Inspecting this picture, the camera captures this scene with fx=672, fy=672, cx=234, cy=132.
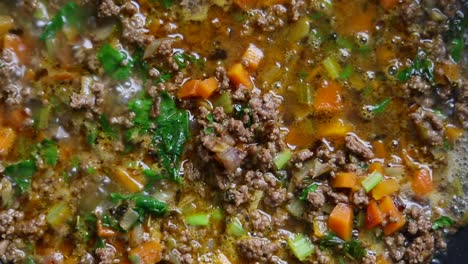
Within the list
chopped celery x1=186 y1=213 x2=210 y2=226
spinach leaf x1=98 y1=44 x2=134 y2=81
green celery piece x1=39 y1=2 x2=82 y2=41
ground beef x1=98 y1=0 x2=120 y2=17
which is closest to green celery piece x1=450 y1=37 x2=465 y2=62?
chopped celery x1=186 y1=213 x2=210 y2=226

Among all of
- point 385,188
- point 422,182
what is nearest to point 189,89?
point 385,188

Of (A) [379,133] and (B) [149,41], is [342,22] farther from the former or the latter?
(B) [149,41]

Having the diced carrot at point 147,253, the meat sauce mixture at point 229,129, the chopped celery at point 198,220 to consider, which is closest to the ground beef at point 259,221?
the meat sauce mixture at point 229,129

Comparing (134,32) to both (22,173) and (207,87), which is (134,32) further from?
(22,173)

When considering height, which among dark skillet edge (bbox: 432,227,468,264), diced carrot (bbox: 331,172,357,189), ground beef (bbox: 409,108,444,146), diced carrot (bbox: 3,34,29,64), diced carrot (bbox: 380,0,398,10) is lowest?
dark skillet edge (bbox: 432,227,468,264)

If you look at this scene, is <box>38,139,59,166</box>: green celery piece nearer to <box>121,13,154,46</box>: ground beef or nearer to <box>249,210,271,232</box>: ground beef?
<box>121,13,154,46</box>: ground beef

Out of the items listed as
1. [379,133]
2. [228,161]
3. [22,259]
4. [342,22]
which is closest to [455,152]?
[379,133]
